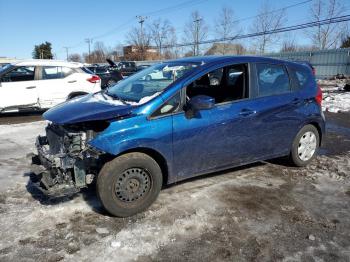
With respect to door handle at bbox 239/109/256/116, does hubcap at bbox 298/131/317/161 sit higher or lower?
A: lower

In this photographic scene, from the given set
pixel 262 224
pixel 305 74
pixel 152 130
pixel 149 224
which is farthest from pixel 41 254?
pixel 305 74

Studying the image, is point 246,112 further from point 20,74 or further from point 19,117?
point 19,117

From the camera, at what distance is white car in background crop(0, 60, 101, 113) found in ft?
33.7

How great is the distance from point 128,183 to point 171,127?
2.62ft

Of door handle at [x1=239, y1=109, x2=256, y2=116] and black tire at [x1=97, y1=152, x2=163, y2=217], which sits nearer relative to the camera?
black tire at [x1=97, y1=152, x2=163, y2=217]

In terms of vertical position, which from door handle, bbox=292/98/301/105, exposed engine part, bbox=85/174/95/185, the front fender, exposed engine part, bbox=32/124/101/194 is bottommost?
exposed engine part, bbox=85/174/95/185

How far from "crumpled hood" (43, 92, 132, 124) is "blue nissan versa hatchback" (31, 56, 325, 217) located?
0.4 inches

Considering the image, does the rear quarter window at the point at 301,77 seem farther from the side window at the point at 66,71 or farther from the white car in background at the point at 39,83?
the side window at the point at 66,71

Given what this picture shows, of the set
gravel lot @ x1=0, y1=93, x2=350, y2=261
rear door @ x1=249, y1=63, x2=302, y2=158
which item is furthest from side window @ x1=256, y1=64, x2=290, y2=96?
gravel lot @ x1=0, y1=93, x2=350, y2=261

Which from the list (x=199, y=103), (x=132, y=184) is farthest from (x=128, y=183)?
(x=199, y=103)

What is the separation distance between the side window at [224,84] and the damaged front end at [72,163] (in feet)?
4.62

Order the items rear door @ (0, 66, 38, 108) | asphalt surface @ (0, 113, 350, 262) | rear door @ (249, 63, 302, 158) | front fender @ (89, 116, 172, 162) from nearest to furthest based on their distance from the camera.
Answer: asphalt surface @ (0, 113, 350, 262) → front fender @ (89, 116, 172, 162) → rear door @ (249, 63, 302, 158) → rear door @ (0, 66, 38, 108)

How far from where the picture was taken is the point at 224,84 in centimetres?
530

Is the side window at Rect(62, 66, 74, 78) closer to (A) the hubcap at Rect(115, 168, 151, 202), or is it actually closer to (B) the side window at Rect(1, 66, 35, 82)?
(B) the side window at Rect(1, 66, 35, 82)
